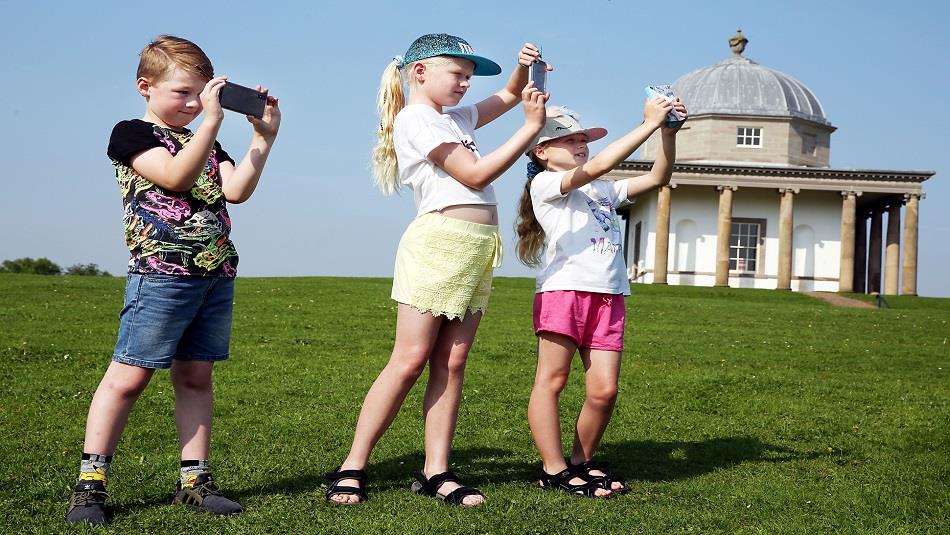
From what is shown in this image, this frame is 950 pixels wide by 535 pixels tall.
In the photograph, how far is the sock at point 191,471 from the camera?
4.19 metres

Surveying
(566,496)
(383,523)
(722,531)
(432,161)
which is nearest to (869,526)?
(722,531)

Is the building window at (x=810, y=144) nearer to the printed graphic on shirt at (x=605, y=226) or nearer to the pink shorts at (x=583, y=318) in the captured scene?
the printed graphic on shirt at (x=605, y=226)

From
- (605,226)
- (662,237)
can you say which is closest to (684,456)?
(605,226)

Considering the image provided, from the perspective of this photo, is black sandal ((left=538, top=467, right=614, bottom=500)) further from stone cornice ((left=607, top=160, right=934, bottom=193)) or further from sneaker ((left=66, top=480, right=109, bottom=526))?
stone cornice ((left=607, top=160, right=934, bottom=193))

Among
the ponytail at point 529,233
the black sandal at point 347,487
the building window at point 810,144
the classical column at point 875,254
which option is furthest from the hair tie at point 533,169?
the classical column at point 875,254

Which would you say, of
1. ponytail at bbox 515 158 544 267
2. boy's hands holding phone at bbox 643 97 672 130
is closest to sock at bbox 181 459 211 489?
ponytail at bbox 515 158 544 267

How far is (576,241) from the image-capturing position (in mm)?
4969

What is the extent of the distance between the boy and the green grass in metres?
0.32

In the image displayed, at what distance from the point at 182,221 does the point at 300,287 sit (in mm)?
18642

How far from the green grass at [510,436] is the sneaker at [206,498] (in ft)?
0.23

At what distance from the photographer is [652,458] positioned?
5.88 meters

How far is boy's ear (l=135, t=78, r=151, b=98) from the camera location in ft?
13.4

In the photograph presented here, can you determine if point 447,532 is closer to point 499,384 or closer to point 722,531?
point 722,531

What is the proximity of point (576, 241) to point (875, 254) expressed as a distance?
4380 cm
